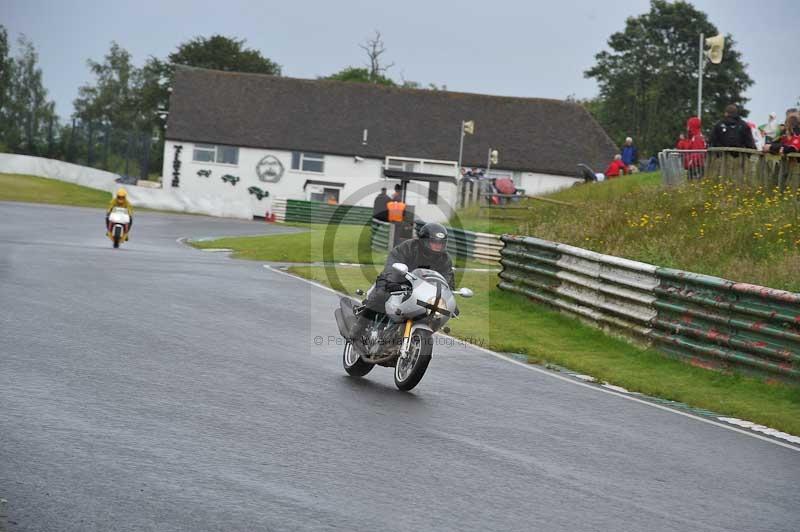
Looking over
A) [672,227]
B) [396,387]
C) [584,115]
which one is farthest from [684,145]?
[584,115]

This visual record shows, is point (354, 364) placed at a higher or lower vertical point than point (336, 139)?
lower

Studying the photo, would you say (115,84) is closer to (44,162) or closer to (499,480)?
(44,162)

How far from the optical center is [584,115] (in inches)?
3118

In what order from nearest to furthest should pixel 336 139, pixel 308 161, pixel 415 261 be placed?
1. pixel 415 261
2. pixel 308 161
3. pixel 336 139

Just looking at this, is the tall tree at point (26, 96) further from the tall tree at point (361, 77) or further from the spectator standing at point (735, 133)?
the spectator standing at point (735, 133)

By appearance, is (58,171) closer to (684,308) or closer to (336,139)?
(336,139)

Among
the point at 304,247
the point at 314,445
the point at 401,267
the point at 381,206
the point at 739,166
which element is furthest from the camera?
the point at 304,247

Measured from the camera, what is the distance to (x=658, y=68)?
85.4 meters

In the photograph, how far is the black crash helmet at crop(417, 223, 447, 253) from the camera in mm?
11641

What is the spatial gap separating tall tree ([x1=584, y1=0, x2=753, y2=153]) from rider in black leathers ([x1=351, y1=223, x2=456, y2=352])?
73793 millimetres

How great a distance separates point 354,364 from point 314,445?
398cm

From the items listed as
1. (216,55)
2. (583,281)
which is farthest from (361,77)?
(583,281)

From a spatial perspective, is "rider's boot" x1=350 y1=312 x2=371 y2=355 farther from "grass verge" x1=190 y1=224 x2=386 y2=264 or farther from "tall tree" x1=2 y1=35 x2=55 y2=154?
"tall tree" x1=2 y1=35 x2=55 y2=154

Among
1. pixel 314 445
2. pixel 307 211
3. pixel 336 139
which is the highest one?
pixel 336 139
